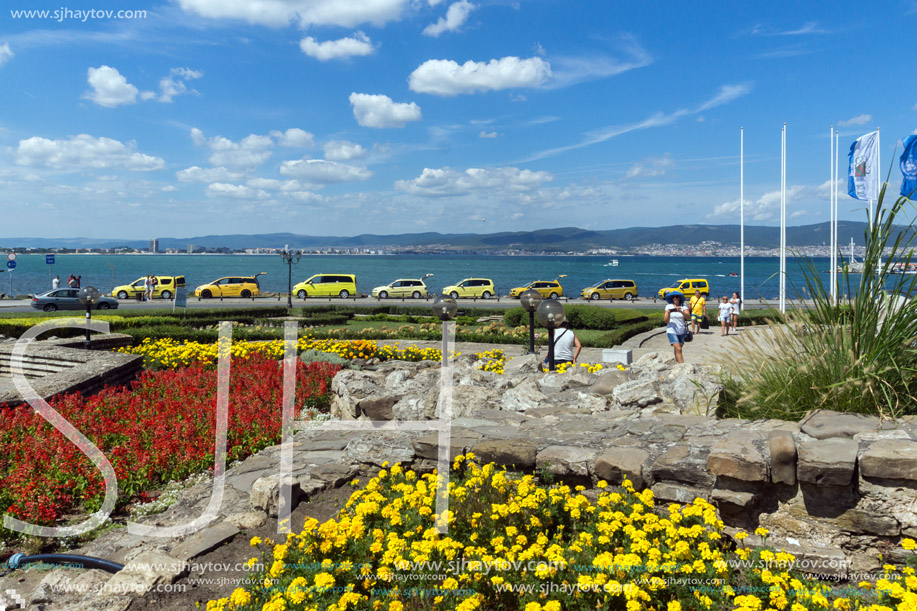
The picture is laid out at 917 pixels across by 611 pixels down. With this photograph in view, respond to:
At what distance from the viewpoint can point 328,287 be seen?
38125 mm

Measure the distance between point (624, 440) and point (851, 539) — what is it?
57.0 inches

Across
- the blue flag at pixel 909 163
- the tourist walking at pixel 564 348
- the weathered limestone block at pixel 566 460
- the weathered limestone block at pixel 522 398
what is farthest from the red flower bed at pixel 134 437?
the blue flag at pixel 909 163

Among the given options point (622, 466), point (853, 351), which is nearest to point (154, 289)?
point (622, 466)

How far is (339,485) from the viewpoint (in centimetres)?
452

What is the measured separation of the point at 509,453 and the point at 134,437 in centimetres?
382

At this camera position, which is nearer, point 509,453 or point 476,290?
point 509,453

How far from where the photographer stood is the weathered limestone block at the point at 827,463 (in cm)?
314

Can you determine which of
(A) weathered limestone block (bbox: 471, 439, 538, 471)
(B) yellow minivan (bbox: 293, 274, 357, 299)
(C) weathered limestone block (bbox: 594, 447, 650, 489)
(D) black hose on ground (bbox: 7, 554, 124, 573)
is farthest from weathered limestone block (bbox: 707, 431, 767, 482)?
(B) yellow minivan (bbox: 293, 274, 357, 299)

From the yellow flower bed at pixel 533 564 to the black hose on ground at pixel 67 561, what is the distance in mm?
918

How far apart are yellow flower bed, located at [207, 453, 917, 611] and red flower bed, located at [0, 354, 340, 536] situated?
2176 mm

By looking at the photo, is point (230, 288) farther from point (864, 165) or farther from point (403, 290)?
A: point (864, 165)

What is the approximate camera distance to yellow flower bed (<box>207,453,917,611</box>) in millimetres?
2727

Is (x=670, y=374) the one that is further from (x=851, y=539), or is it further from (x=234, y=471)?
(x=234, y=471)

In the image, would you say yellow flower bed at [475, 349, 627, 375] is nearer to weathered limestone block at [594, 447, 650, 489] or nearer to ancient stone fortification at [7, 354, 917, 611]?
ancient stone fortification at [7, 354, 917, 611]
